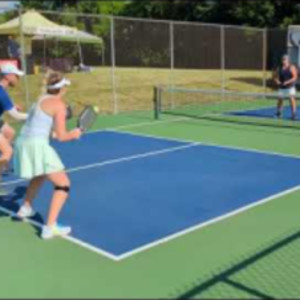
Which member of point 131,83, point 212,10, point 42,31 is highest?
point 212,10

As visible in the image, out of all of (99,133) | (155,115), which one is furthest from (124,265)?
(155,115)

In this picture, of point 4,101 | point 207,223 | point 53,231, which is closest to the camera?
point 53,231

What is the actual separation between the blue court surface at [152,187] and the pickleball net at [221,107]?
3.27m

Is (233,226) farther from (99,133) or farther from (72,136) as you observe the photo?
(99,133)

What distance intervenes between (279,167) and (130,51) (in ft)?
37.3

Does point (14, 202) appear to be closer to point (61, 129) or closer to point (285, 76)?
point (61, 129)

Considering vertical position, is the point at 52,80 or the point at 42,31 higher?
the point at 42,31

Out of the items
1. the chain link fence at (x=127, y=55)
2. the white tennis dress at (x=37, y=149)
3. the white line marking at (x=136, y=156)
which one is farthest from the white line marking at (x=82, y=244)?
the chain link fence at (x=127, y=55)

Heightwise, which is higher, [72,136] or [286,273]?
[72,136]

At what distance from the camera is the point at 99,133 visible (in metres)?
13.7

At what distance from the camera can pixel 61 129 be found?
5.70 metres

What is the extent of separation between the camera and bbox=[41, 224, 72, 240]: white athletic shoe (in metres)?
6.04

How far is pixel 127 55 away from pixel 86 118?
570 inches

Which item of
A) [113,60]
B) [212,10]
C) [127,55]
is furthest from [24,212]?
[212,10]
